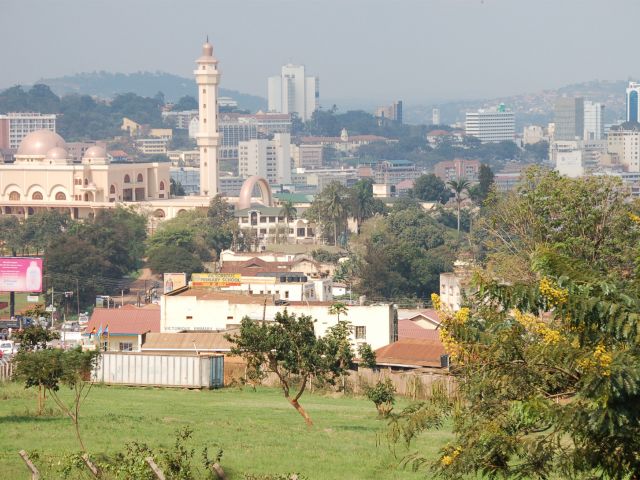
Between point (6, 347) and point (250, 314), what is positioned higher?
point (250, 314)

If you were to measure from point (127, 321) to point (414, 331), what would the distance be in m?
7.77

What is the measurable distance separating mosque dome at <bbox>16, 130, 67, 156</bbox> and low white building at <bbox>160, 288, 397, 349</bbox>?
2582 inches

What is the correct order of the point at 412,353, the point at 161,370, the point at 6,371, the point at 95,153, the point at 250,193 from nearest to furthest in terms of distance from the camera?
the point at 6,371
the point at 161,370
the point at 412,353
the point at 250,193
the point at 95,153

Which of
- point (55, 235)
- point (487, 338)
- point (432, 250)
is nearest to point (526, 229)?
point (487, 338)

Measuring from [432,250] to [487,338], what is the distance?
66.2 meters

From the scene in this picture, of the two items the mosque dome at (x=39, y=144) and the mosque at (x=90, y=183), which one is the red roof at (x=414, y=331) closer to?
the mosque at (x=90, y=183)

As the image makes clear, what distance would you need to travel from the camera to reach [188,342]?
34.6m

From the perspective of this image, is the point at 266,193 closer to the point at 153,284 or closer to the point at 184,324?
the point at 153,284

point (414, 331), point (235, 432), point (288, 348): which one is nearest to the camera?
point (235, 432)

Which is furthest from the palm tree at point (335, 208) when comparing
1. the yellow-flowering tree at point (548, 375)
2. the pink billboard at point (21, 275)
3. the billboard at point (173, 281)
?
the yellow-flowering tree at point (548, 375)

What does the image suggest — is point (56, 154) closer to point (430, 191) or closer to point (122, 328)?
point (430, 191)

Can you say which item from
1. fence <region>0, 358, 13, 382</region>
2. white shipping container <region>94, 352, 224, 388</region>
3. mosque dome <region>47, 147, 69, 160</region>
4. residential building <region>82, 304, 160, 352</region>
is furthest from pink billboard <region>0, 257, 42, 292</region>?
mosque dome <region>47, 147, 69, 160</region>

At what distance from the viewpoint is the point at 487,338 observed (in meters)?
12.5

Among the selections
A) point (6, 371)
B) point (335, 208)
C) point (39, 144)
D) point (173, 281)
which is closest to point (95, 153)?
point (39, 144)
